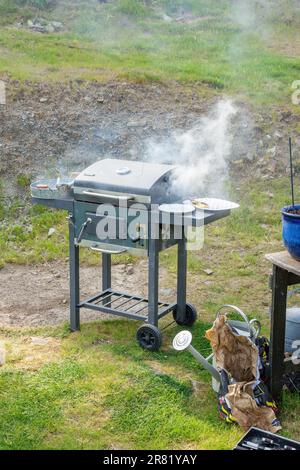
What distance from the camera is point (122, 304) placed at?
19.5ft

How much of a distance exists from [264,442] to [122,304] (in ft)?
7.47

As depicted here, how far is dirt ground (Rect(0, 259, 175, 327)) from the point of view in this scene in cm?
629

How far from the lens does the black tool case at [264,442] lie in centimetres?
386

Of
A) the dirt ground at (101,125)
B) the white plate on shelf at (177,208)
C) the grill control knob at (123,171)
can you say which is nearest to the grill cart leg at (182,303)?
the white plate on shelf at (177,208)

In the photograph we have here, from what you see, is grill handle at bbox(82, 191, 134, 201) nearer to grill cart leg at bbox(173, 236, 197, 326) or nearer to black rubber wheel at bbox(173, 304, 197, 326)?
grill cart leg at bbox(173, 236, 197, 326)

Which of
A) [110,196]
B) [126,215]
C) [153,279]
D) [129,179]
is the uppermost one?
[129,179]

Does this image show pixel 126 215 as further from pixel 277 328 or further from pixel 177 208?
pixel 277 328

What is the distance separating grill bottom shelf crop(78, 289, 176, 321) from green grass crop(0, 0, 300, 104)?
5.16m

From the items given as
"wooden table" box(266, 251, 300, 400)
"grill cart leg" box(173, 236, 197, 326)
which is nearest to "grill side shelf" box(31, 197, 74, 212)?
"grill cart leg" box(173, 236, 197, 326)

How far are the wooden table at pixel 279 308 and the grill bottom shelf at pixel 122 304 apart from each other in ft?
4.02

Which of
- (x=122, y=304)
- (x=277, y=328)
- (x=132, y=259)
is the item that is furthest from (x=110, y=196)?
(x=132, y=259)
